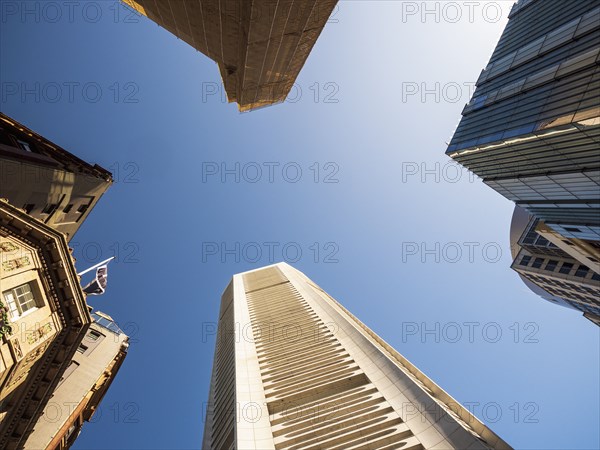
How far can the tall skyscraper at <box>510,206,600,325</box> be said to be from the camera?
51.9 metres

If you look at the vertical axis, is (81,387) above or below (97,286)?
below

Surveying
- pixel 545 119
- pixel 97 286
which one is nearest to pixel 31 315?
pixel 97 286

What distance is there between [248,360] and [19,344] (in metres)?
17.4

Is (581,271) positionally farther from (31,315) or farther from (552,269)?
(31,315)

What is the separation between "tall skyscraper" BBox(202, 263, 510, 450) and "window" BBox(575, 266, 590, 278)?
40.7 meters

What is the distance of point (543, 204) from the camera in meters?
36.6

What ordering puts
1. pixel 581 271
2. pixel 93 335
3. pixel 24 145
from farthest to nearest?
pixel 581 271
pixel 93 335
pixel 24 145

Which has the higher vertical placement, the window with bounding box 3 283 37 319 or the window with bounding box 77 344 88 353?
the window with bounding box 3 283 37 319

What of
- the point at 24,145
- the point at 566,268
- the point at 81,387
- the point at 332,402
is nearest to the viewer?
the point at 332,402

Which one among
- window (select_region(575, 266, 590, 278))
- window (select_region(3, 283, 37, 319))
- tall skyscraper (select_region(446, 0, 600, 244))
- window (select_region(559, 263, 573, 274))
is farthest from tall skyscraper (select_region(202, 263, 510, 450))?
window (select_region(559, 263, 573, 274))

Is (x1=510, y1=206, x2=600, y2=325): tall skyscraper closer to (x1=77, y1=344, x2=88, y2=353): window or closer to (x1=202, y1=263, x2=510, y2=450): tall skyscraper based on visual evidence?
(x1=202, y1=263, x2=510, y2=450): tall skyscraper

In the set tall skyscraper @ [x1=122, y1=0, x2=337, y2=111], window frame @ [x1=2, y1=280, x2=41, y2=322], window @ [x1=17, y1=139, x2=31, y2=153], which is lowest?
window frame @ [x1=2, y1=280, x2=41, y2=322]

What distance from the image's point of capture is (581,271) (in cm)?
5150

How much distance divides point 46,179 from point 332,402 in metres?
27.0
